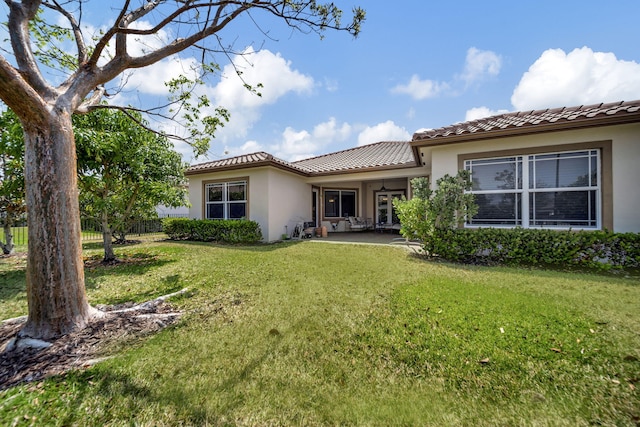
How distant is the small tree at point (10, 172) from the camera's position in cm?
489

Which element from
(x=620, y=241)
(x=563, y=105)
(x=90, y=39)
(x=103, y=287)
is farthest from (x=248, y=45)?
(x=563, y=105)

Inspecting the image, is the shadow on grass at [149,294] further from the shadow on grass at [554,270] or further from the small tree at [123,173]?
the shadow on grass at [554,270]

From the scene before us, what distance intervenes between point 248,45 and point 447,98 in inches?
383

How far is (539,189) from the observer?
7145 mm

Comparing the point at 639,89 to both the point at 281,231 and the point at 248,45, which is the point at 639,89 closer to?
the point at 248,45

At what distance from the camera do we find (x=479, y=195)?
7.83 metres

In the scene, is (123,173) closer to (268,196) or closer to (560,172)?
(268,196)

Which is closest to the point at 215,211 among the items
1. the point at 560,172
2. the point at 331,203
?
the point at 331,203

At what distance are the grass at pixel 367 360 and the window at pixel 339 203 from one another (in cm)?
1068

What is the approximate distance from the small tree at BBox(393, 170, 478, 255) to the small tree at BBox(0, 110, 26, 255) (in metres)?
9.10

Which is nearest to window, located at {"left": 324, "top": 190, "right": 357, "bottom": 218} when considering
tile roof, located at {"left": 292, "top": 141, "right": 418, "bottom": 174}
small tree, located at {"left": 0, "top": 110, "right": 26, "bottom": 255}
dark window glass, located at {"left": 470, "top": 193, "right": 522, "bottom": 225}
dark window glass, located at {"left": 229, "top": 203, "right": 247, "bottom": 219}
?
tile roof, located at {"left": 292, "top": 141, "right": 418, "bottom": 174}

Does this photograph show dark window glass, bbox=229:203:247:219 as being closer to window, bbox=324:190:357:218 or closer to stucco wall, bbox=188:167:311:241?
stucco wall, bbox=188:167:311:241

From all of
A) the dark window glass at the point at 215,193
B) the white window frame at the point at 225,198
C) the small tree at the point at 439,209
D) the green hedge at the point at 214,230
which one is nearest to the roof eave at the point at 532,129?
the small tree at the point at 439,209

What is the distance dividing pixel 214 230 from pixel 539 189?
1178cm
